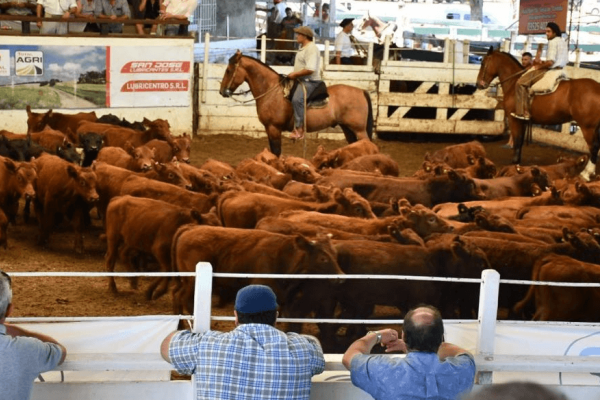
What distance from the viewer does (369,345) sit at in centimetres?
484

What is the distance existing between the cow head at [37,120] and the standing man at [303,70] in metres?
3.82

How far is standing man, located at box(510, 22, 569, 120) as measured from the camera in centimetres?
1705

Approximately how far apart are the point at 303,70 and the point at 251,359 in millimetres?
11461

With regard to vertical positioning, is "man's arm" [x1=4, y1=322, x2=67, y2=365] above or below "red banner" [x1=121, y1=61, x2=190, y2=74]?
below

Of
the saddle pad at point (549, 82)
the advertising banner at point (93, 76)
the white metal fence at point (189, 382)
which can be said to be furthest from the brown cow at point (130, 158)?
the saddle pad at point (549, 82)

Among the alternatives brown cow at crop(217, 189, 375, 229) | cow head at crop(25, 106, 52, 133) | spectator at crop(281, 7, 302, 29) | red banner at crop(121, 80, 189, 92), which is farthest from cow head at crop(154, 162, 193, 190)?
spectator at crop(281, 7, 302, 29)

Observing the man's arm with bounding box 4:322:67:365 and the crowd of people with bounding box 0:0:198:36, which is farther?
the crowd of people with bounding box 0:0:198:36

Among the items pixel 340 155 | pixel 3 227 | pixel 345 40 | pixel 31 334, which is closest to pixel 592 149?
pixel 340 155

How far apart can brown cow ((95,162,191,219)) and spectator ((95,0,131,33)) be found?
728cm

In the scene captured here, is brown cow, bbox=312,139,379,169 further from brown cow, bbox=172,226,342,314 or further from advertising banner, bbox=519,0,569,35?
advertising banner, bbox=519,0,569,35

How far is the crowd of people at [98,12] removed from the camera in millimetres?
17609

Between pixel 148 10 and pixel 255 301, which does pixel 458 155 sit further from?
pixel 255 301

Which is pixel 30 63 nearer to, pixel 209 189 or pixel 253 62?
pixel 253 62

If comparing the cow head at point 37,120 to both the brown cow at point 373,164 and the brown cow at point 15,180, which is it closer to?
the brown cow at point 15,180
